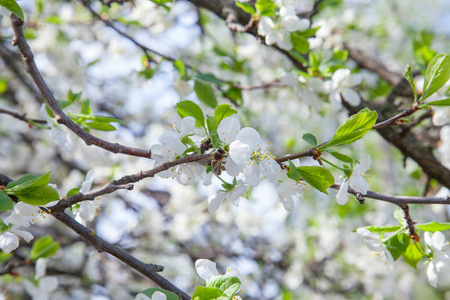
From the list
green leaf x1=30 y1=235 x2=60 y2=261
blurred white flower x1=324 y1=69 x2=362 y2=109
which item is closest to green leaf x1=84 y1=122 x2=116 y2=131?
green leaf x1=30 y1=235 x2=60 y2=261

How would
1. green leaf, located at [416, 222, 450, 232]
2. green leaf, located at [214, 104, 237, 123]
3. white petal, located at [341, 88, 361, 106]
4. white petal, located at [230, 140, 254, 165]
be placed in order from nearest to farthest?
white petal, located at [230, 140, 254, 165]
green leaf, located at [214, 104, 237, 123]
green leaf, located at [416, 222, 450, 232]
white petal, located at [341, 88, 361, 106]

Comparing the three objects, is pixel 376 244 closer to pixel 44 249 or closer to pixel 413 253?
pixel 413 253

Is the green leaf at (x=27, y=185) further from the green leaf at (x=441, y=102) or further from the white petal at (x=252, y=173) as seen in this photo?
the green leaf at (x=441, y=102)

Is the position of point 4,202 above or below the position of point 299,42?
below

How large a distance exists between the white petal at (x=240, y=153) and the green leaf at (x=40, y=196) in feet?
1.38

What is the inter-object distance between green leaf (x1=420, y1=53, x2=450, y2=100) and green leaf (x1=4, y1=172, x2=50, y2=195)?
2.95ft

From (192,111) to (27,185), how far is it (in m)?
0.41

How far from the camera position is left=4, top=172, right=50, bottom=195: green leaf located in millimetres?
929

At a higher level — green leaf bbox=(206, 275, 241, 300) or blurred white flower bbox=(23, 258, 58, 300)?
green leaf bbox=(206, 275, 241, 300)

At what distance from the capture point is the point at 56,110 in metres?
1.08

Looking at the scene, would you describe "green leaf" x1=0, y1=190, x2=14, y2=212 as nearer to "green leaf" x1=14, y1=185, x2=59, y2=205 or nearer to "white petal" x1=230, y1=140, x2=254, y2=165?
"green leaf" x1=14, y1=185, x2=59, y2=205

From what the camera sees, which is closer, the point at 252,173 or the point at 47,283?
Answer: the point at 252,173

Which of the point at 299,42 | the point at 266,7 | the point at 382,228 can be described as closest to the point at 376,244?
the point at 382,228

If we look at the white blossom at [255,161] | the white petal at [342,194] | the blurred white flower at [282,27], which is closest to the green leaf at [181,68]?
the blurred white flower at [282,27]
